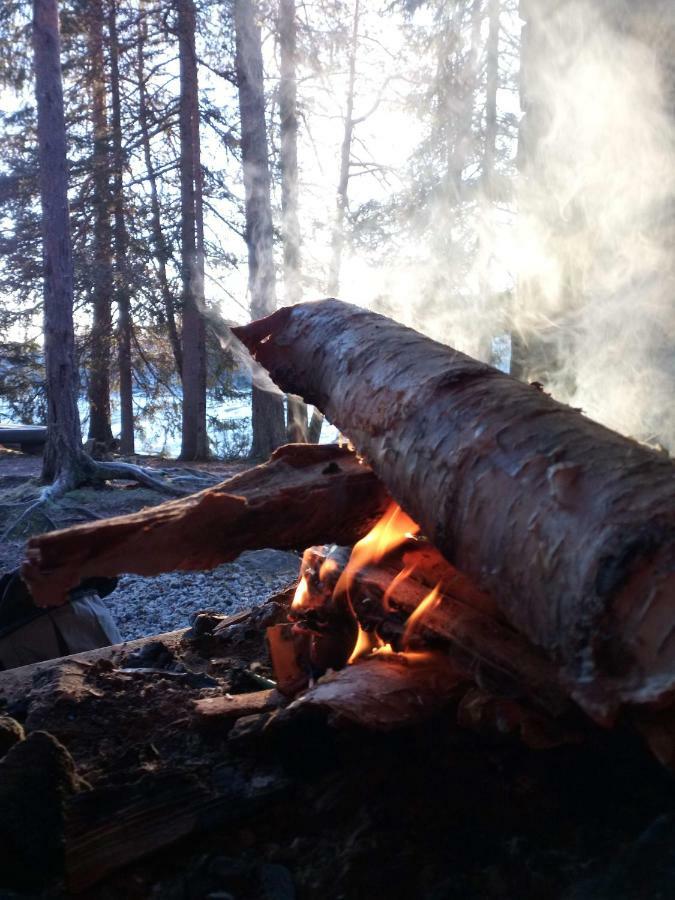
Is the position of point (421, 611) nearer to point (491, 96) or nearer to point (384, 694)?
point (384, 694)

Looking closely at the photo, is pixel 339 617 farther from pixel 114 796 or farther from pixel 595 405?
pixel 595 405

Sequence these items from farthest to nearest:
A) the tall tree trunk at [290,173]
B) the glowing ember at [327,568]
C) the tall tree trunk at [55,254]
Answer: the tall tree trunk at [290,173]
the tall tree trunk at [55,254]
the glowing ember at [327,568]

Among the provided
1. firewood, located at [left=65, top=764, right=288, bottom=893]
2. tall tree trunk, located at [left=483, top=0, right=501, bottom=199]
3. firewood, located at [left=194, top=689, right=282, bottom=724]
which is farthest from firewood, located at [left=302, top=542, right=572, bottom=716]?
tall tree trunk, located at [left=483, top=0, right=501, bottom=199]

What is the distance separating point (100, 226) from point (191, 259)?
7.43ft

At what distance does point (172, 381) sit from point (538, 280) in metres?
11.9

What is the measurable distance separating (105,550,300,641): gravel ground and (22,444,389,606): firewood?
2.81 metres

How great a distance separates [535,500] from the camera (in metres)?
1.52

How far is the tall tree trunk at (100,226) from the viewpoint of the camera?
1366cm

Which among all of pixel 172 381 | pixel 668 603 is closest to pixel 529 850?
pixel 668 603

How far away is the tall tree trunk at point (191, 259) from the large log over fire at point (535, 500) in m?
11.9

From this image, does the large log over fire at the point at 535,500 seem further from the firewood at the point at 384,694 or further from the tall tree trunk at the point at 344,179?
the tall tree trunk at the point at 344,179

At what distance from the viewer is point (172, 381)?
16.2 meters

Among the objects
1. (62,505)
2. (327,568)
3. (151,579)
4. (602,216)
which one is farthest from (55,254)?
(327,568)

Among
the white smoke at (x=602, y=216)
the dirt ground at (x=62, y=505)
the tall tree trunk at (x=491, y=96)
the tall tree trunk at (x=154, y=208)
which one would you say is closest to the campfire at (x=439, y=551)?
the white smoke at (x=602, y=216)
